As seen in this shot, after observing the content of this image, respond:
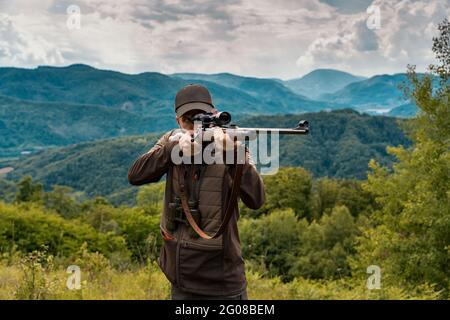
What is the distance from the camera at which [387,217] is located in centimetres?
2386

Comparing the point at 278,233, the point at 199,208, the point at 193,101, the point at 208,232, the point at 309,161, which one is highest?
the point at 309,161

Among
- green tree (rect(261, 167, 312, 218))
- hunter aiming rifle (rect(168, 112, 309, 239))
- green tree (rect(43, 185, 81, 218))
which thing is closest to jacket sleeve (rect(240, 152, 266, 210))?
hunter aiming rifle (rect(168, 112, 309, 239))

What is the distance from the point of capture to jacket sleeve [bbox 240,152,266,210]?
335 cm

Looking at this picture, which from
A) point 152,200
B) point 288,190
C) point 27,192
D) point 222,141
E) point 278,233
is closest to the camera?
point 222,141

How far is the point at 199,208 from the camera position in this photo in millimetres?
3342

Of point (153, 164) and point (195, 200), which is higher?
point (153, 164)

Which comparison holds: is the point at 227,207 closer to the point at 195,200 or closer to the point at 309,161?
the point at 195,200

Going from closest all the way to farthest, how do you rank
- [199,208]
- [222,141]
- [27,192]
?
[222,141] < [199,208] < [27,192]

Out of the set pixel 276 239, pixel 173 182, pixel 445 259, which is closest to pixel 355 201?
pixel 276 239

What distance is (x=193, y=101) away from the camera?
349 centimetres

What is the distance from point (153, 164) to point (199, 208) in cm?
47

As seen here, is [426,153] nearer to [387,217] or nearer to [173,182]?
[387,217]

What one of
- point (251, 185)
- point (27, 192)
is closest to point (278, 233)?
point (27, 192)

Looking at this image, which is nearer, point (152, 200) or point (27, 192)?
point (27, 192)
